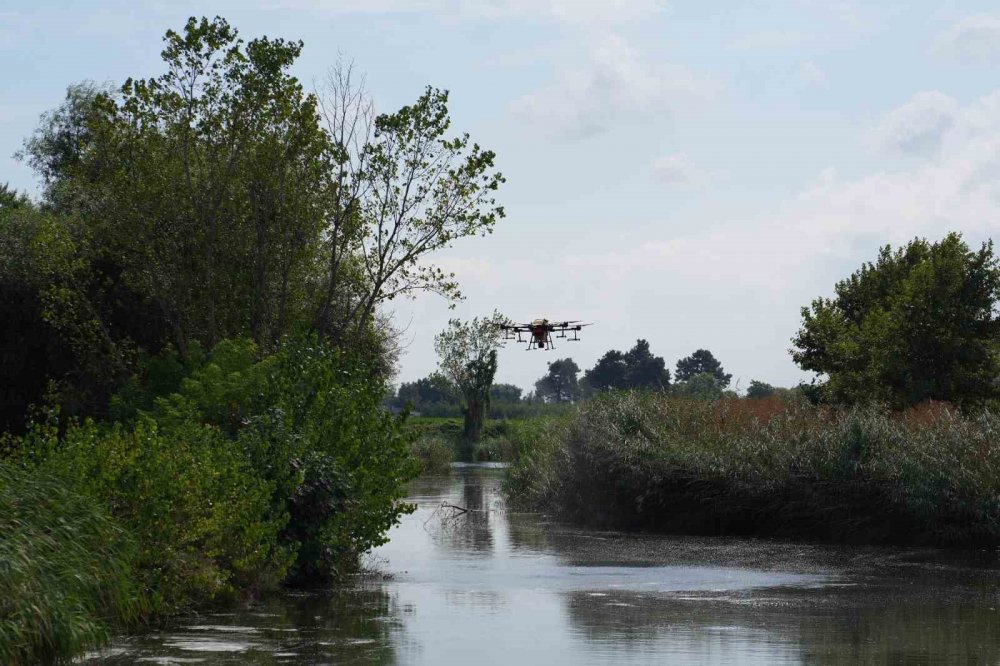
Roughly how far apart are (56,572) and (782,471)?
1739 centimetres

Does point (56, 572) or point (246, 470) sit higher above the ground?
point (246, 470)

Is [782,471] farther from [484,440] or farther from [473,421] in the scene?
[473,421]

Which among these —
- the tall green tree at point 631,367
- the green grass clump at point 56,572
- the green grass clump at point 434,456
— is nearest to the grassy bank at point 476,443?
the green grass clump at point 434,456

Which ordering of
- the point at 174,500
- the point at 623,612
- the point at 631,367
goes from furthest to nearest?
the point at 631,367, the point at 623,612, the point at 174,500

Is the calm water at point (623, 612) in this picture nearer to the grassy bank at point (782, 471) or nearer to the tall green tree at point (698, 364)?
the grassy bank at point (782, 471)

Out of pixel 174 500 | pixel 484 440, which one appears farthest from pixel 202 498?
pixel 484 440

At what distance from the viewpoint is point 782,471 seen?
26.5 meters

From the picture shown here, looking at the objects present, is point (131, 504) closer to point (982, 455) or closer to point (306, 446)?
point (306, 446)

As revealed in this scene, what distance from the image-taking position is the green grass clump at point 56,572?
10992mm

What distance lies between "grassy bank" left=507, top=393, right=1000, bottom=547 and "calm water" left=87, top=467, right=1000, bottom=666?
1270 millimetres

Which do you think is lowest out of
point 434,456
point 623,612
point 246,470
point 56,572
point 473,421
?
point 623,612

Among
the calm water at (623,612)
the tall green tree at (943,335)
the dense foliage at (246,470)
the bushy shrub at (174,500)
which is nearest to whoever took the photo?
the calm water at (623,612)

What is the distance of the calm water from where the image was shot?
42.8ft

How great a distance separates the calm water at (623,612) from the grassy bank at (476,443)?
108 inches
